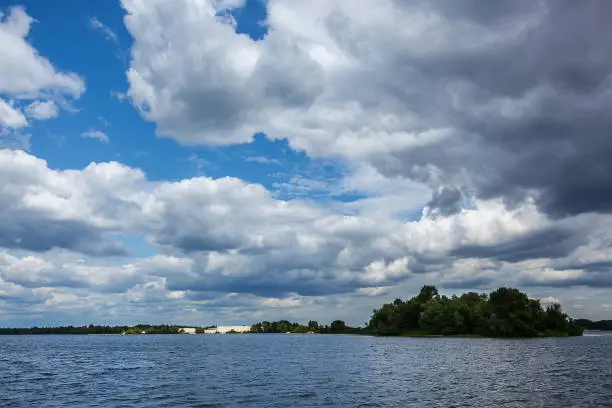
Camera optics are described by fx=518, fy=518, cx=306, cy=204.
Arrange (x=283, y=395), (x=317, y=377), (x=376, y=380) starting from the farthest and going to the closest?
1. (x=317, y=377)
2. (x=376, y=380)
3. (x=283, y=395)

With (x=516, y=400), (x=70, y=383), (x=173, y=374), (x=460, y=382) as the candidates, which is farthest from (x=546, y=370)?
(x=70, y=383)

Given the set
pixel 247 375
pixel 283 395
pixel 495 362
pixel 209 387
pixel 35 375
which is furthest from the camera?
pixel 495 362

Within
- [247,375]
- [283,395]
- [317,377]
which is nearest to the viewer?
[283,395]

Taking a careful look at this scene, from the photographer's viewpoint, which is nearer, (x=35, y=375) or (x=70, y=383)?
(x=70, y=383)

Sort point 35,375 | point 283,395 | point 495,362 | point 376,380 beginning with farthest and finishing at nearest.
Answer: point 495,362
point 35,375
point 376,380
point 283,395

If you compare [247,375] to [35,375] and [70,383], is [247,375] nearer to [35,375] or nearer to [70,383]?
[70,383]

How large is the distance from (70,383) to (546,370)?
80054 mm

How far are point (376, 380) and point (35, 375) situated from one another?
64.7 meters

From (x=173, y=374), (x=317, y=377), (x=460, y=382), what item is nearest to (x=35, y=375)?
(x=173, y=374)

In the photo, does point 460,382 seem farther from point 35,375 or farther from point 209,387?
point 35,375

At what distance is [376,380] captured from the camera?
79.1 m

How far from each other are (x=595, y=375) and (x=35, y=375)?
98.2 m

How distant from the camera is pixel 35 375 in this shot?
97.6 metres

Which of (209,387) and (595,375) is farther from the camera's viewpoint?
(595,375)
